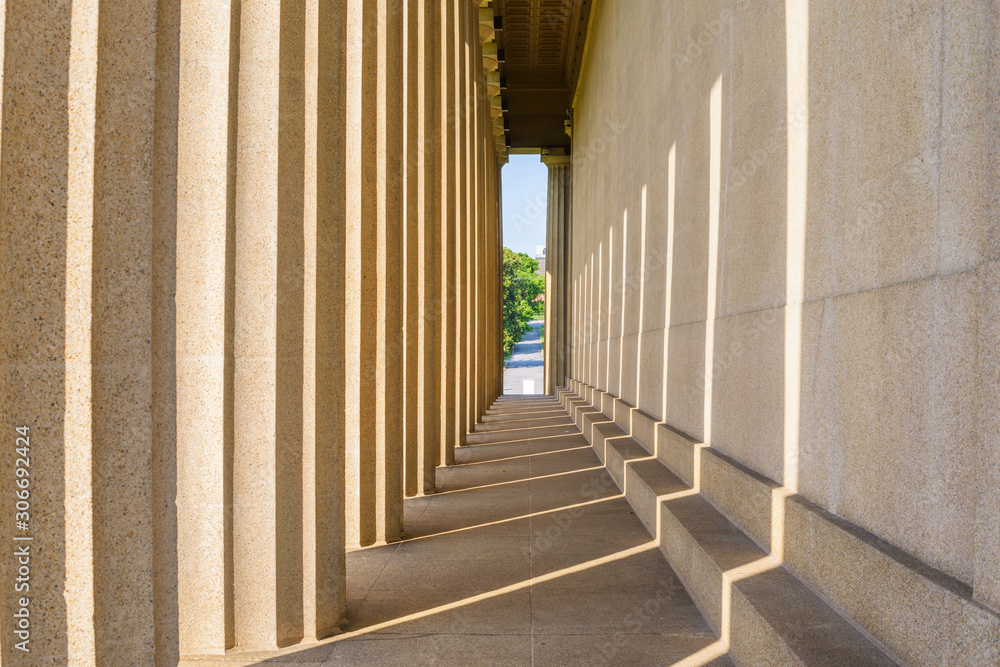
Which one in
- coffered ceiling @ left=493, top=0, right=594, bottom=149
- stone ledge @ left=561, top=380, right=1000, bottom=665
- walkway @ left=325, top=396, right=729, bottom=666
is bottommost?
walkway @ left=325, top=396, right=729, bottom=666

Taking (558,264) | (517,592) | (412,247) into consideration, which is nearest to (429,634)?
(517,592)

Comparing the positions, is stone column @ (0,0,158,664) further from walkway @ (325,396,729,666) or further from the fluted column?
the fluted column

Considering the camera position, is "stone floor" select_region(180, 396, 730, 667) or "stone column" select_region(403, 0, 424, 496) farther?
"stone column" select_region(403, 0, 424, 496)

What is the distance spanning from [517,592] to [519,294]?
12521 cm

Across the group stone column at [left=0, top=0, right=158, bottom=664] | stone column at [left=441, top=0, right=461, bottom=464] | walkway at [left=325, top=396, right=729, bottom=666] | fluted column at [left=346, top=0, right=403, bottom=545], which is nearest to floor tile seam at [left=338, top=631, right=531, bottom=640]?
walkway at [left=325, top=396, right=729, bottom=666]

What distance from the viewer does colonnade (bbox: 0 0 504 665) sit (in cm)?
364

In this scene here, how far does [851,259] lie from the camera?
6484 millimetres

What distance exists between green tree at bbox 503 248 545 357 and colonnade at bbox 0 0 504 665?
106 metres

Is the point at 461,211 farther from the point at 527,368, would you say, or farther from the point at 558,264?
the point at 527,368

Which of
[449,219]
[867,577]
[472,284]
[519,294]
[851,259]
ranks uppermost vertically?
[519,294]

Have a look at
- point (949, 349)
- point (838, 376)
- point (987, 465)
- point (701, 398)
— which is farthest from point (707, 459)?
point (987, 465)

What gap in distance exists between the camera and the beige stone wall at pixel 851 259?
4.74 meters

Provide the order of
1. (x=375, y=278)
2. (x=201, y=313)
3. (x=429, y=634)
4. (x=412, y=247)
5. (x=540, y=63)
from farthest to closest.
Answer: (x=540, y=63)
(x=412, y=247)
(x=375, y=278)
(x=429, y=634)
(x=201, y=313)

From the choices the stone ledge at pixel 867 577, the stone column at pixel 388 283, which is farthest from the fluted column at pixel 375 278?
the stone ledge at pixel 867 577
